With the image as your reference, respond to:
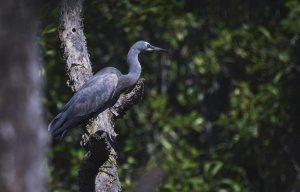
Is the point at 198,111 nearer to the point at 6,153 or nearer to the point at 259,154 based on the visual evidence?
the point at 259,154

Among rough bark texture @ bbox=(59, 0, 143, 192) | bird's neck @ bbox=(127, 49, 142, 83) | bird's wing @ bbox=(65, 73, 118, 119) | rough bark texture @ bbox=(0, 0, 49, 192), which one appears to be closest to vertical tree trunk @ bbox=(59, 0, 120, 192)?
rough bark texture @ bbox=(59, 0, 143, 192)

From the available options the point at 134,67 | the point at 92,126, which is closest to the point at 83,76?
the point at 92,126

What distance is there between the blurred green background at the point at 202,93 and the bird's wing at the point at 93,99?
188 cm

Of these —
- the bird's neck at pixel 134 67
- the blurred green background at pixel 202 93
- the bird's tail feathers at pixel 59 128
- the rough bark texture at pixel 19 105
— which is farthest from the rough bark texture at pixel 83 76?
the blurred green background at pixel 202 93

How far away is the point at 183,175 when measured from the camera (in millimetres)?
9086

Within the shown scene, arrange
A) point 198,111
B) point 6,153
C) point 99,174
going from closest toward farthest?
point 6,153
point 99,174
point 198,111

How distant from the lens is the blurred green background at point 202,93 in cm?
889

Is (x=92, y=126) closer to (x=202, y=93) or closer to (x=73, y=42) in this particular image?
(x=73, y=42)

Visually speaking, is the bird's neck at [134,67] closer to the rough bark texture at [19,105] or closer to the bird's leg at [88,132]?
the bird's leg at [88,132]

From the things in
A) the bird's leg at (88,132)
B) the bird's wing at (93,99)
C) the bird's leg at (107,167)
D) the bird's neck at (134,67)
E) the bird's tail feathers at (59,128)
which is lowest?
the bird's leg at (107,167)

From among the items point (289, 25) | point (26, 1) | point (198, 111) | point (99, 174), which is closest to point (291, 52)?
point (289, 25)

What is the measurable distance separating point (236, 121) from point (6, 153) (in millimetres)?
6842

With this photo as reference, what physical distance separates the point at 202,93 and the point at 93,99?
12.6ft

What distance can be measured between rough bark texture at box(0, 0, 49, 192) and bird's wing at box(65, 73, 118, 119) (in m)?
3.40
